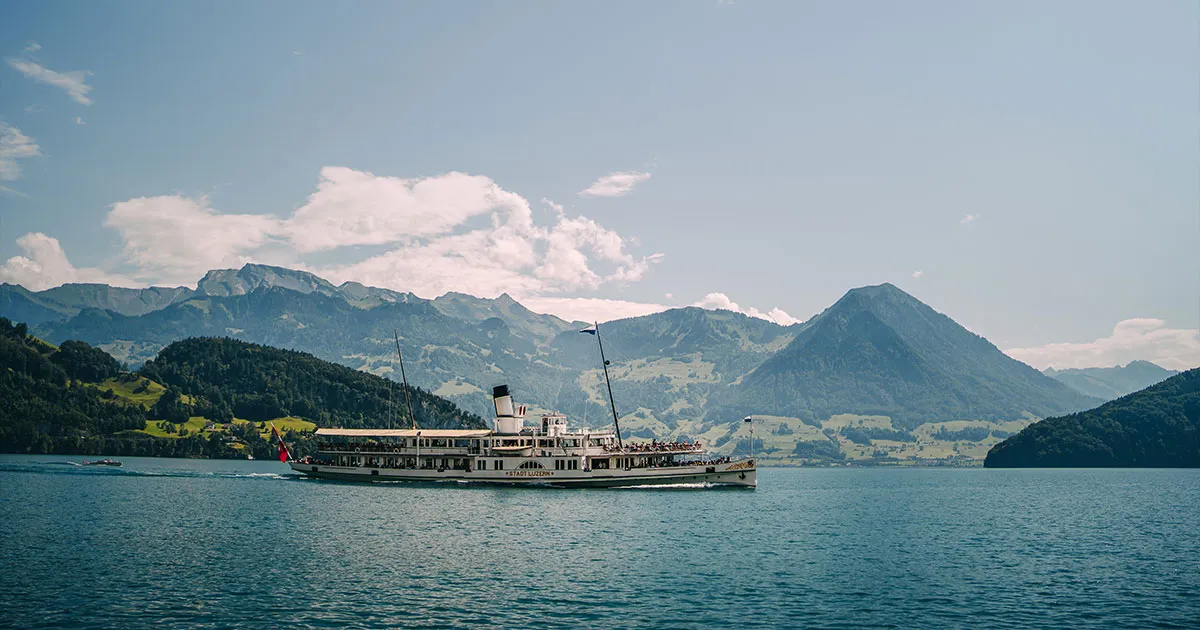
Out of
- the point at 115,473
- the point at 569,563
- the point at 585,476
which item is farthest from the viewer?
the point at 115,473

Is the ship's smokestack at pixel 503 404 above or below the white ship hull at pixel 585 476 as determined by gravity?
above

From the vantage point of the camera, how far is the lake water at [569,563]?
46594 millimetres

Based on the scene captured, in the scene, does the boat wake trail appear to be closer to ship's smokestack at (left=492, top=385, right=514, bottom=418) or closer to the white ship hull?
the white ship hull

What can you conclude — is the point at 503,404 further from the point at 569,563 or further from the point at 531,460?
the point at 569,563

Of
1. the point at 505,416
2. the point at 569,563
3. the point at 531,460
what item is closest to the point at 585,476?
the point at 531,460

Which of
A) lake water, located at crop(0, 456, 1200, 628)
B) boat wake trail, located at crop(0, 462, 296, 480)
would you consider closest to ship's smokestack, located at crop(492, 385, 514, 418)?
lake water, located at crop(0, 456, 1200, 628)

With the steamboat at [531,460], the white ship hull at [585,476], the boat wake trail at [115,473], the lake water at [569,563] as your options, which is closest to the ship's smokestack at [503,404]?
the steamboat at [531,460]

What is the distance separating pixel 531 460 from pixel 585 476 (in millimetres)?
8797

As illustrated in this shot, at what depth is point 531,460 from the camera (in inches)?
5197

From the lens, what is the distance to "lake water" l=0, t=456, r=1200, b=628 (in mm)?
46594

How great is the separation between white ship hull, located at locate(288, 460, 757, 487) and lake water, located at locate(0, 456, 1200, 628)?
13025 millimetres

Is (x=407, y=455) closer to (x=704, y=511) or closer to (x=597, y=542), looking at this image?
(x=704, y=511)

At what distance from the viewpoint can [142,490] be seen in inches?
4786

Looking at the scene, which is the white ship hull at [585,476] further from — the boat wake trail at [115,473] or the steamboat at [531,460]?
the boat wake trail at [115,473]
